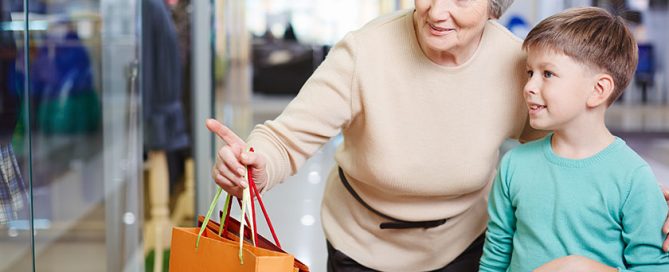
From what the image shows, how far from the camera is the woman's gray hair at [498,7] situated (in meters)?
1.95

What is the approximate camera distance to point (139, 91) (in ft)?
13.0

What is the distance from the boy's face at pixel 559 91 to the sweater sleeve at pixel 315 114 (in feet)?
1.43

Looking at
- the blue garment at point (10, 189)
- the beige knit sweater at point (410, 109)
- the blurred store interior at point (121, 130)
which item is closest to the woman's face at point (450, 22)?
the beige knit sweater at point (410, 109)

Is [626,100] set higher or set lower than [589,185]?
lower

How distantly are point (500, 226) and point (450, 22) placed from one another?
1.42ft

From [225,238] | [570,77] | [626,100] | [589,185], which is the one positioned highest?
[570,77]

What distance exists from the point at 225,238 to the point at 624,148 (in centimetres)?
78

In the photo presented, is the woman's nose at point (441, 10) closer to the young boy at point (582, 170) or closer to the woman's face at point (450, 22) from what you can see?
the woman's face at point (450, 22)

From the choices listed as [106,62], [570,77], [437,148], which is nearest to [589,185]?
[570,77]

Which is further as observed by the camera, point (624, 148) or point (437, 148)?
point (437, 148)

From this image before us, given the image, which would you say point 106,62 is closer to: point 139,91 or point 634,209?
point 139,91

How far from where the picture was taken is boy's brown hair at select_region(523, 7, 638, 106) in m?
1.78

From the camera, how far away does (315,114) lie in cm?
204

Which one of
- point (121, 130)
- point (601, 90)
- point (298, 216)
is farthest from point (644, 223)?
point (298, 216)
